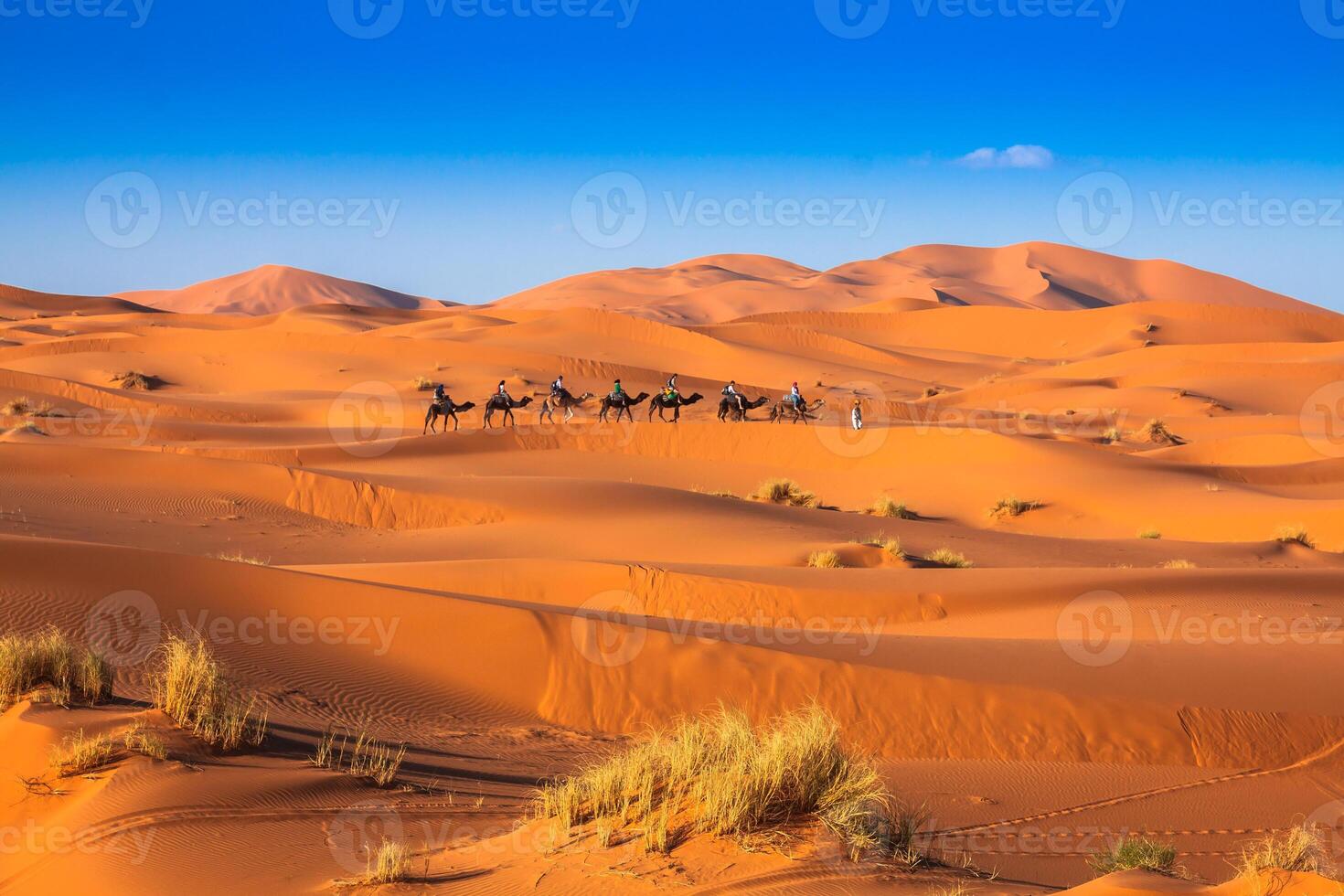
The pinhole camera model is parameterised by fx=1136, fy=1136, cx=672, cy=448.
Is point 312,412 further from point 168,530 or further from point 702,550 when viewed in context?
point 702,550

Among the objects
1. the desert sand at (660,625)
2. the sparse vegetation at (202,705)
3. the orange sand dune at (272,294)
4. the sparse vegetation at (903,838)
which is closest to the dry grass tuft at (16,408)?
the desert sand at (660,625)

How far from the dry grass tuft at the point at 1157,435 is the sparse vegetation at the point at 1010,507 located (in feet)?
45.8

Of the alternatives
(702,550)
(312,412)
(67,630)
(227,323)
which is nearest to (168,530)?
(702,550)

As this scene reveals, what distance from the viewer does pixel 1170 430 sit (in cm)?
4259

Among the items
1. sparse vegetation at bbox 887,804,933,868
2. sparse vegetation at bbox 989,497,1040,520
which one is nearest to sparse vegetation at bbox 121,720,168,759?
sparse vegetation at bbox 887,804,933,868

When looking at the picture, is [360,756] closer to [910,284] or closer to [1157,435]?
[1157,435]

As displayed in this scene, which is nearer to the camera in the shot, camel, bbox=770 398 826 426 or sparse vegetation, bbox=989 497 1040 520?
sparse vegetation, bbox=989 497 1040 520

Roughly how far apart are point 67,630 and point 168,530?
11101 mm

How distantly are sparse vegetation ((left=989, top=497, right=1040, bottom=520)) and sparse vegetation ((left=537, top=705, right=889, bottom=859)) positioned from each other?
22.7m

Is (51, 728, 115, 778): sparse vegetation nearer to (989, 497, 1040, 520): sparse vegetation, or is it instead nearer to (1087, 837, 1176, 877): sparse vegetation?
(1087, 837, 1176, 877): sparse vegetation

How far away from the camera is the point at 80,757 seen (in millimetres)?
6793

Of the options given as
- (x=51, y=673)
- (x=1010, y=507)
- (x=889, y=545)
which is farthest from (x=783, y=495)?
(x=51, y=673)

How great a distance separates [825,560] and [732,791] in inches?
546

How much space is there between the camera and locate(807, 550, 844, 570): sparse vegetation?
63.5 feet
